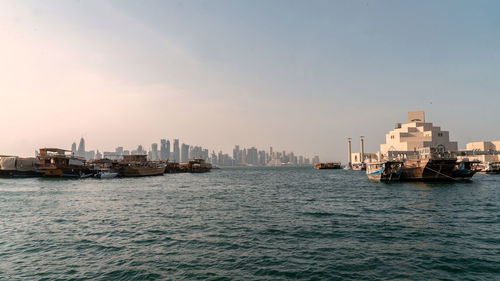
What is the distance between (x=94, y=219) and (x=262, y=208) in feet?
45.3

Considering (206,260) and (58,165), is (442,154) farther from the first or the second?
(58,165)

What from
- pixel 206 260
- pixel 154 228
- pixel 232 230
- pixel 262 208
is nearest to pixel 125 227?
pixel 154 228

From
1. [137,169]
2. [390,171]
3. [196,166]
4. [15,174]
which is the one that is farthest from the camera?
[196,166]

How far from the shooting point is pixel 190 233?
1614 cm

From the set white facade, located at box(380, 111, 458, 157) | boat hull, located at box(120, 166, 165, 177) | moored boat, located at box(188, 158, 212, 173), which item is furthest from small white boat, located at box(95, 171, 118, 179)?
white facade, located at box(380, 111, 458, 157)

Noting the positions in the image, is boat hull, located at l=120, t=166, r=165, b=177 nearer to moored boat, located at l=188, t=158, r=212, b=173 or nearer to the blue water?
moored boat, located at l=188, t=158, r=212, b=173

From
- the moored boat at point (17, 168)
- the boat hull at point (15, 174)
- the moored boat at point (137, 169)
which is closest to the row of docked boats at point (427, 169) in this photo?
the moored boat at point (137, 169)

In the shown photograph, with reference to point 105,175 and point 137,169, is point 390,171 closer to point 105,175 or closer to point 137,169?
point 137,169

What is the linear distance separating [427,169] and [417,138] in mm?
107867

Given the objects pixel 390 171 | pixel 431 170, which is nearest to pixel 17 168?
pixel 390 171

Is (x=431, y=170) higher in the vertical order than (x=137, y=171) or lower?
higher

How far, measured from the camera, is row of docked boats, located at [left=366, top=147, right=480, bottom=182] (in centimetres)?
4766

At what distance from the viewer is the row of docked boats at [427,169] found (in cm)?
4766

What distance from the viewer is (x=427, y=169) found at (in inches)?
1895
